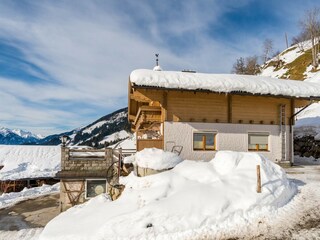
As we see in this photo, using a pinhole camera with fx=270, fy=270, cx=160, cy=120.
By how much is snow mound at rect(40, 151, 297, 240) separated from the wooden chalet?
15.1 feet

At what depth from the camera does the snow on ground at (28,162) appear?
41.3 metres

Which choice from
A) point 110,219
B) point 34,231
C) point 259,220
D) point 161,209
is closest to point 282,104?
point 259,220

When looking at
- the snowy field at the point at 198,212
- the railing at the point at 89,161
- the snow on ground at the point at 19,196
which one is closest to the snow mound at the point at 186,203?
→ the snowy field at the point at 198,212

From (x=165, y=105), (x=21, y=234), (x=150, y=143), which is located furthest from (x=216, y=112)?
(x=21, y=234)

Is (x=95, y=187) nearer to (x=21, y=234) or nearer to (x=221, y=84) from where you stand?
(x=21, y=234)

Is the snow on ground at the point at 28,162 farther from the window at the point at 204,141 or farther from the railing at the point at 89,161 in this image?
the window at the point at 204,141

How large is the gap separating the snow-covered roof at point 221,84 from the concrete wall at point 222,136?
230 cm

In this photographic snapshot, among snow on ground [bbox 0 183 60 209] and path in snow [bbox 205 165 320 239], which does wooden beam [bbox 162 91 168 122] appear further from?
snow on ground [bbox 0 183 60 209]

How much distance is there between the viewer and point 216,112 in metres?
17.1

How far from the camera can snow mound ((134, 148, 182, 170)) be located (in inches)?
483

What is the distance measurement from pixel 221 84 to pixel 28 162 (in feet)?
145

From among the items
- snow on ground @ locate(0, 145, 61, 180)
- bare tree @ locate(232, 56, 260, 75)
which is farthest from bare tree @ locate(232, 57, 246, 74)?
snow on ground @ locate(0, 145, 61, 180)

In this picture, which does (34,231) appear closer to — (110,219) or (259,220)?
(110,219)

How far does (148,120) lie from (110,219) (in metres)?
9.17
